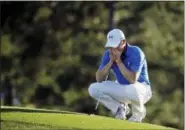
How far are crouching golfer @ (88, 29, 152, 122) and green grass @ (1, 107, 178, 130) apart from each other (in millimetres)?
464

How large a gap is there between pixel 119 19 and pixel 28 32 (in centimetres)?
348

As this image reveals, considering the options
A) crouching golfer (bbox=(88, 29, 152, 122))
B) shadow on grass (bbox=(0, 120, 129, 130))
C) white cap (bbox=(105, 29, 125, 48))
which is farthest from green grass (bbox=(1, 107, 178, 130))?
white cap (bbox=(105, 29, 125, 48))

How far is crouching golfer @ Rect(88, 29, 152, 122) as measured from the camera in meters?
9.66

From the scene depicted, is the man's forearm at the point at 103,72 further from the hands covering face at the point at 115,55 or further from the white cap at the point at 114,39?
the white cap at the point at 114,39

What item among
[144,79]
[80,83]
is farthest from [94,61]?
[144,79]

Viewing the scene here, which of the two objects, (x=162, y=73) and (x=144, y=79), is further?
(x=162, y=73)

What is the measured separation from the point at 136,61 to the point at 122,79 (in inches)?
14.5

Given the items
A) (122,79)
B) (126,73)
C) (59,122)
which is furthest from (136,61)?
(59,122)

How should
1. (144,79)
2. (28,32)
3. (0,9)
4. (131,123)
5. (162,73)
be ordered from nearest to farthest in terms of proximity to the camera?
1. (131,123)
2. (144,79)
3. (0,9)
4. (28,32)
5. (162,73)

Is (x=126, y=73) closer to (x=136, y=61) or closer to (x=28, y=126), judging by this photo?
(x=136, y=61)

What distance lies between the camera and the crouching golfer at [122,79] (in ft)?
31.7

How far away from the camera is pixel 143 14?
2806 centimetres

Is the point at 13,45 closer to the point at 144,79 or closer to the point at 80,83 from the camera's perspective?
the point at 80,83

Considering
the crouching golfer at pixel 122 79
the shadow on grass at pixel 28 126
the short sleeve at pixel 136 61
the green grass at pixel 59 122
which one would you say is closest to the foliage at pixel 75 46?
the crouching golfer at pixel 122 79
